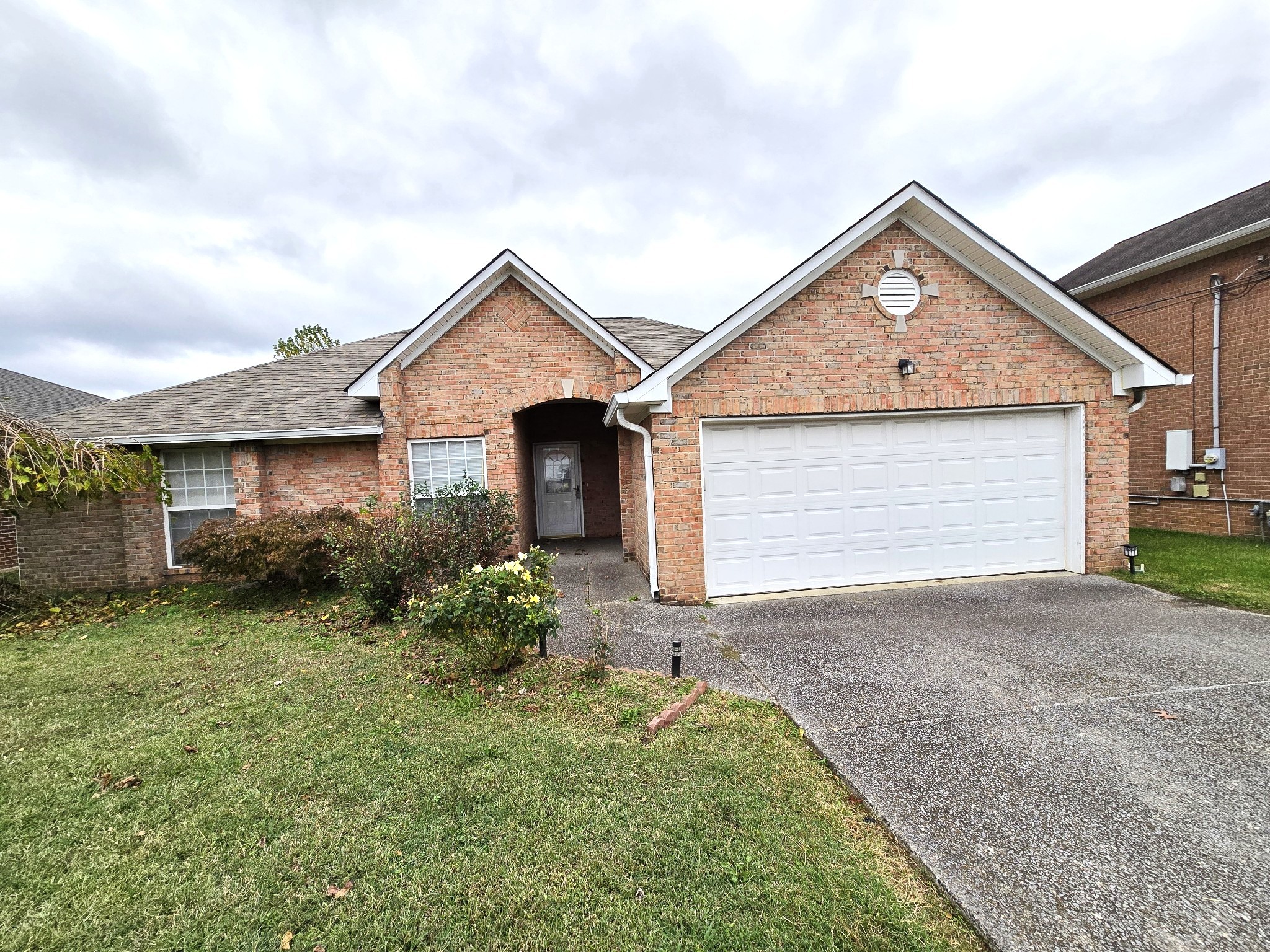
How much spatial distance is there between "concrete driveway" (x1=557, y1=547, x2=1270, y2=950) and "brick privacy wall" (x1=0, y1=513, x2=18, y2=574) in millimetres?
15167

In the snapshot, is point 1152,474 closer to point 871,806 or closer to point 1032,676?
point 1032,676

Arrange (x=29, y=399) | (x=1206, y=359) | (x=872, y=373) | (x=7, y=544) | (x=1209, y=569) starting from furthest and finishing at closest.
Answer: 1. (x=29, y=399)
2. (x=7, y=544)
3. (x=1206, y=359)
4. (x=1209, y=569)
5. (x=872, y=373)

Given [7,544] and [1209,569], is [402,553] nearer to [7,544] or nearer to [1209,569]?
[1209,569]

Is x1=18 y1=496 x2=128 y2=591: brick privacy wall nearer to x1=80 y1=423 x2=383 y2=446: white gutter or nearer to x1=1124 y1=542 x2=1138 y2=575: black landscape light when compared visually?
x1=80 y1=423 x2=383 y2=446: white gutter

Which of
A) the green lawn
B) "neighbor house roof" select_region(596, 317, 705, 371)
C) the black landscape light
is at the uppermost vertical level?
"neighbor house roof" select_region(596, 317, 705, 371)

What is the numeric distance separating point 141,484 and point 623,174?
13409 millimetres

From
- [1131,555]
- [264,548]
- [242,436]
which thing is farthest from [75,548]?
[1131,555]

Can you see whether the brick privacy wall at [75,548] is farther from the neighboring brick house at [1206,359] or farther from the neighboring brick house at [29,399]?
the neighboring brick house at [1206,359]

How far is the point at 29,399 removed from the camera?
17.0 metres

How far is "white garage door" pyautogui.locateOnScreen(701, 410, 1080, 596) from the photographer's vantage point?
765 cm

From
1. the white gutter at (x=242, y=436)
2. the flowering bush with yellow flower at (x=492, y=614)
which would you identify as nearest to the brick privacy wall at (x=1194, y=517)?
the flowering bush with yellow flower at (x=492, y=614)

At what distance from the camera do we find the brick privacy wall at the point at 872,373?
7.32 m

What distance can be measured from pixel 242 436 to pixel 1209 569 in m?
16.3

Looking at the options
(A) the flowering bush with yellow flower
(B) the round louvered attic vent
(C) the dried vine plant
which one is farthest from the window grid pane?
(B) the round louvered attic vent
